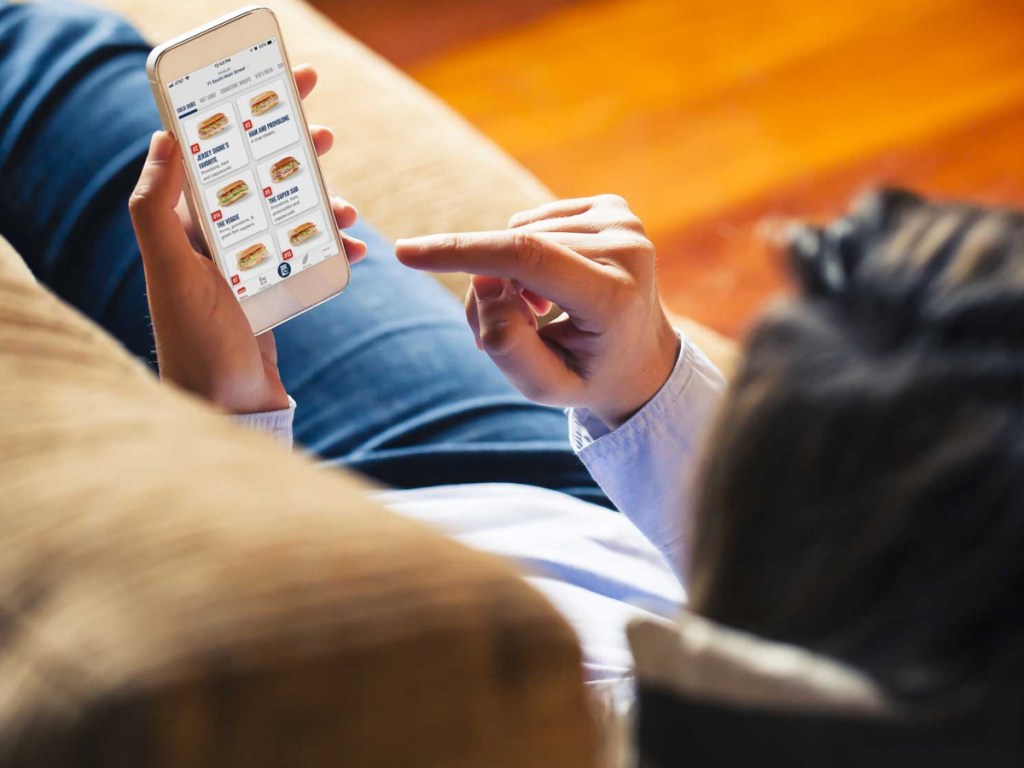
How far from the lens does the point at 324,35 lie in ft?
3.44

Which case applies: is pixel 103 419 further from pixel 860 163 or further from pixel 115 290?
pixel 860 163

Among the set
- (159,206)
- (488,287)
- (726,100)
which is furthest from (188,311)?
(726,100)

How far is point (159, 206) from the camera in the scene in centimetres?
60

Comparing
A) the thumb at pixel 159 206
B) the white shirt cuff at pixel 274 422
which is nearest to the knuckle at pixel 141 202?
the thumb at pixel 159 206

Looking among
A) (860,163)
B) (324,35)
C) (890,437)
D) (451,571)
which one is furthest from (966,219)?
(860,163)

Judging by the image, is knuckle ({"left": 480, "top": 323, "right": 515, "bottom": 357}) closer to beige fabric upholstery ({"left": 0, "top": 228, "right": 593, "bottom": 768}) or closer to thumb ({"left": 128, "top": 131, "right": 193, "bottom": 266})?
thumb ({"left": 128, "top": 131, "right": 193, "bottom": 266})

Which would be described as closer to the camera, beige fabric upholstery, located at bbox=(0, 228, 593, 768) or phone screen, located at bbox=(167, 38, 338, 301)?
beige fabric upholstery, located at bbox=(0, 228, 593, 768)

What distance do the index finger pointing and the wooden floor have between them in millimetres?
946

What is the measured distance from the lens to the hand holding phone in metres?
0.61

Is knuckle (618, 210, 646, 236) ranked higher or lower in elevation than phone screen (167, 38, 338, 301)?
lower

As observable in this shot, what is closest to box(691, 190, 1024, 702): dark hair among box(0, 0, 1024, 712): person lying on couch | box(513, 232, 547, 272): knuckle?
box(0, 0, 1024, 712): person lying on couch

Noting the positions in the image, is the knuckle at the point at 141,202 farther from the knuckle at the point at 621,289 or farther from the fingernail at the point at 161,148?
the knuckle at the point at 621,289

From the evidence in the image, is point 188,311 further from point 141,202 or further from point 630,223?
point 630,223

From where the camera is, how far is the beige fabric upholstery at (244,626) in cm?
26
